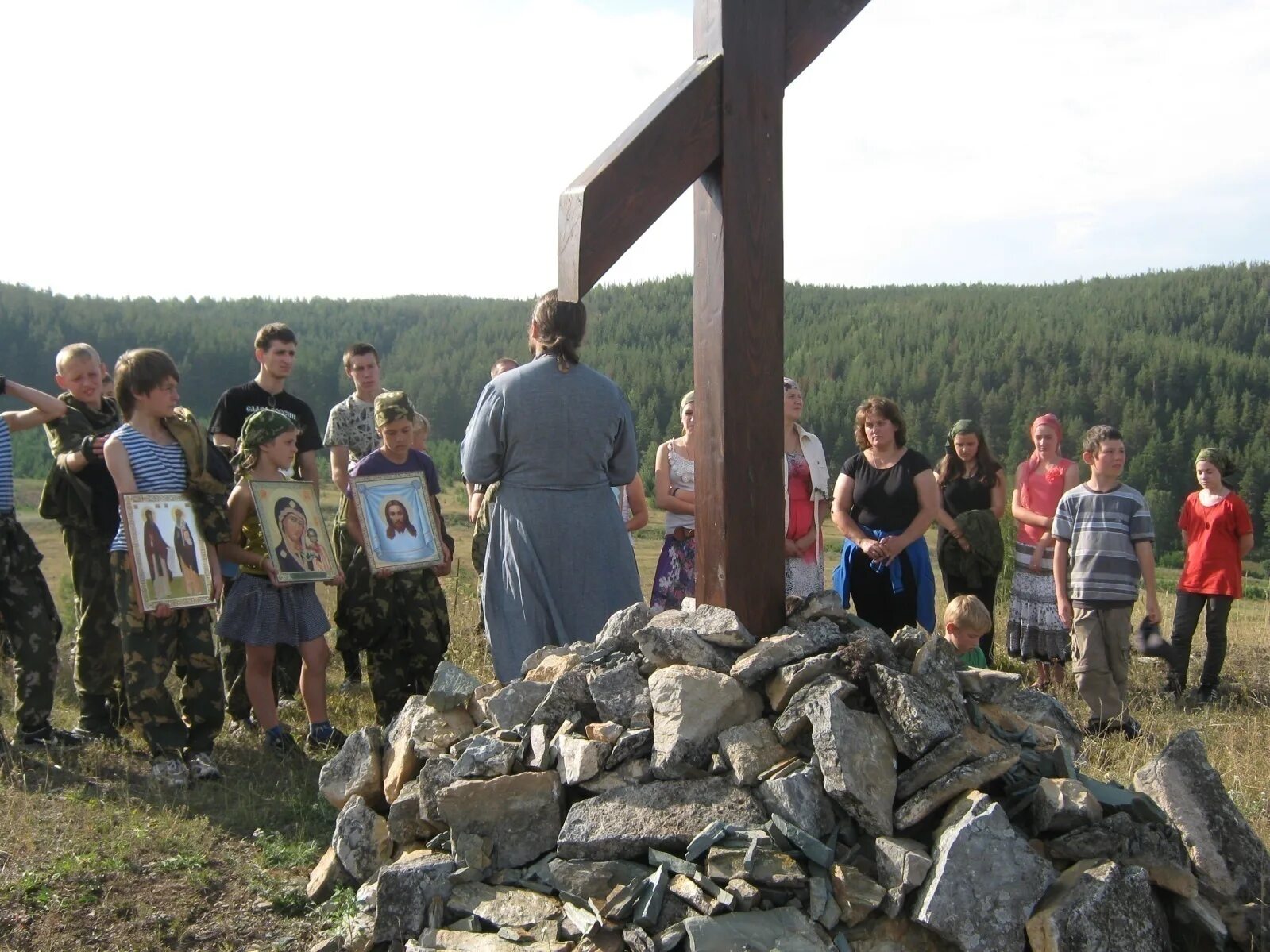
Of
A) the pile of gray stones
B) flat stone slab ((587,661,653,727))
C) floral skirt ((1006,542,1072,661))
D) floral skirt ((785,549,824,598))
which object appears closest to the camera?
the pile of gray stones

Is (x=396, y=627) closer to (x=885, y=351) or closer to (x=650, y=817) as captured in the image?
(x=650, y=817)

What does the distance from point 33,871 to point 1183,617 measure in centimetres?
680

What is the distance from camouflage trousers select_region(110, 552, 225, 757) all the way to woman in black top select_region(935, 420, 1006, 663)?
4.57 meters

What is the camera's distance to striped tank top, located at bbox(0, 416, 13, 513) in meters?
5.77

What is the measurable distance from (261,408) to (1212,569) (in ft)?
19.7

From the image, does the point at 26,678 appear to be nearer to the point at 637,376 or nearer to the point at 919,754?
the point at 919,754

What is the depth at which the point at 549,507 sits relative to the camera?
15.0ft

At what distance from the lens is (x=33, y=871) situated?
13.5 feet

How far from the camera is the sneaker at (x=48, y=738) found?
5.83 metres

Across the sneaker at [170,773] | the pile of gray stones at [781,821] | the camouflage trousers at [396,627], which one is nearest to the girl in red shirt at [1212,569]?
the pile of gray stones at [781,821]

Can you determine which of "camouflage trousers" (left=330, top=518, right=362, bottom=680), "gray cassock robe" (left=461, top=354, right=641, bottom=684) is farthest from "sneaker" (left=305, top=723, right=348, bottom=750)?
"gray cassock robe" (left=461, top=354, right=641, bottom=684)

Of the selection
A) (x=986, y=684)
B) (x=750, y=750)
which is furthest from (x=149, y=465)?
(x=986, y=684)

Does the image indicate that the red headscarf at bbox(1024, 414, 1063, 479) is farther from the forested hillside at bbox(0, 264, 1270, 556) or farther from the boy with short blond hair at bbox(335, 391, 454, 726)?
the forested hillside at bbox(0, 264, 1270, 556)

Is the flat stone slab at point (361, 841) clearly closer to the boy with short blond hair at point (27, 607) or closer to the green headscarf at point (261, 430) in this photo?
the green headscarf at point (261, 430)
